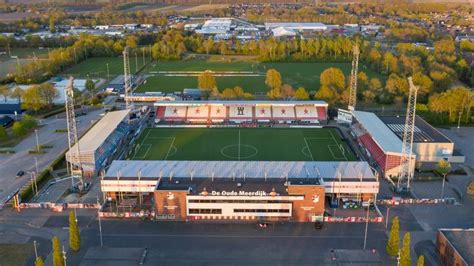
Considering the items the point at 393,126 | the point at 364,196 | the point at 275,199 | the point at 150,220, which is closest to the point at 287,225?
the point at 275,199

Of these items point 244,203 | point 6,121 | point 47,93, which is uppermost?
point 47,93

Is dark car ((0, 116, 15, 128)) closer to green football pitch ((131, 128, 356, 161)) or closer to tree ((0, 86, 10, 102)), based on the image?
tree ((0, 86, 10, 102))

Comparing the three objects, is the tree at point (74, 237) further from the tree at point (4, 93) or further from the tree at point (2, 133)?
the tree at point (4, 93)

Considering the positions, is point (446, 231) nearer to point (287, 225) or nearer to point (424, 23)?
point (287, 225)

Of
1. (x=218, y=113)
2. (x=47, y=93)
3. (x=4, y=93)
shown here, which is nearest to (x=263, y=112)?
(x=218, y=113)

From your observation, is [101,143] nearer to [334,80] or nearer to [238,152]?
[238,152]
